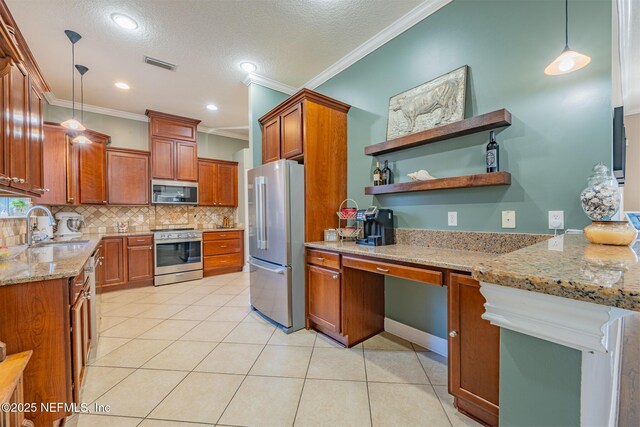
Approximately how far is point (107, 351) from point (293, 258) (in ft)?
5.53

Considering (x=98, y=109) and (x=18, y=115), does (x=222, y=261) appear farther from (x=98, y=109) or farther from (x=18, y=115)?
(x=18, y=115)

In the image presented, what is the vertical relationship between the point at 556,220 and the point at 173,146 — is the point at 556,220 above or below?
below

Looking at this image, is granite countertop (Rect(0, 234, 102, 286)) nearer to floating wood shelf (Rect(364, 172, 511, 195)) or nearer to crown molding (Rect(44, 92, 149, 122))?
floating wood shelf (Rect(364, 172, 511, 195))

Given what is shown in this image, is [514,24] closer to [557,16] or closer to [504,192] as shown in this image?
[557,16]

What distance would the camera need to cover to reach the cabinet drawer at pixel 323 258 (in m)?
2.25

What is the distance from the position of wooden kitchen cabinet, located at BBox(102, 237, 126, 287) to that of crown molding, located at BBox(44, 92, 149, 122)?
2.09m

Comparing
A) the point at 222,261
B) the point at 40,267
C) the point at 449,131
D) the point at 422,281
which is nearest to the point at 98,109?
the point at 222,261

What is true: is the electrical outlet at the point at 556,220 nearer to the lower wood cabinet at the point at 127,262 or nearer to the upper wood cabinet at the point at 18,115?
the upper wood cabinet at the point at 18,115

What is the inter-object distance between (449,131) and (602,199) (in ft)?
3.25

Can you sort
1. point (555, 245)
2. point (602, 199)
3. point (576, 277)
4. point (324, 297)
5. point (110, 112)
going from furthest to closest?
point (110, 112) → point (324, 297) → point (602, 199) → point (555, 245) → point (576, 277)

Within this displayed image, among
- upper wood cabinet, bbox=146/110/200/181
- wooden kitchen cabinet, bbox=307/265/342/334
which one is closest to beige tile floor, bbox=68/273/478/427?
wooden kitchen cabinet, bbox=307/265/342/334

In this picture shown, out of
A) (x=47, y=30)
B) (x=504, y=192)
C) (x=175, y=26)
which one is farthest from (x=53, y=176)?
(x=504, y=192)

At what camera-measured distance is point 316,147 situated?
2.63m

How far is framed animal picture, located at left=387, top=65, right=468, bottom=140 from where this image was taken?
1965mm
